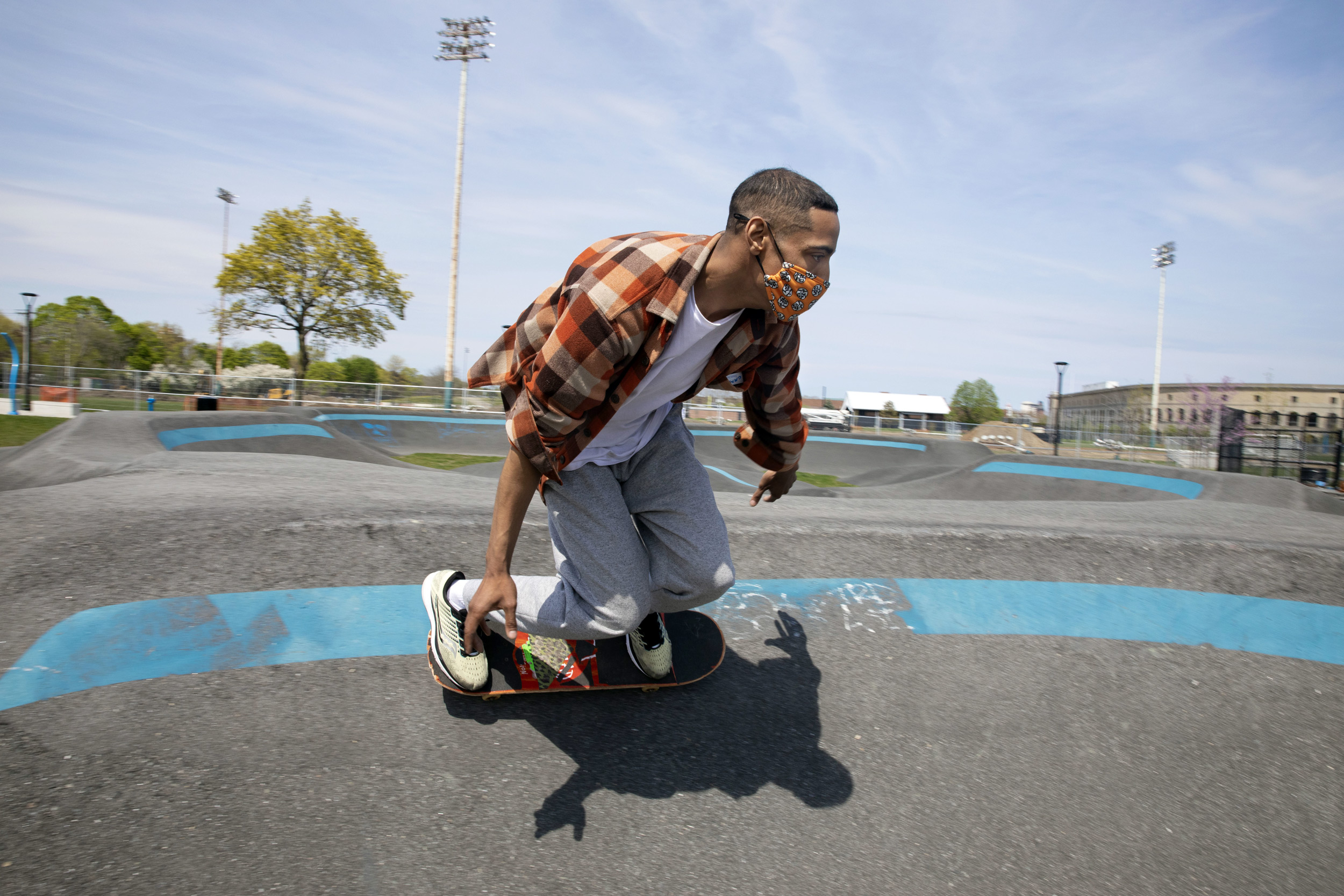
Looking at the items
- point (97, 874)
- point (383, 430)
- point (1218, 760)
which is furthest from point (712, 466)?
point (97, 874)

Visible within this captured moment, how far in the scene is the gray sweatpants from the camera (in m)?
2.12

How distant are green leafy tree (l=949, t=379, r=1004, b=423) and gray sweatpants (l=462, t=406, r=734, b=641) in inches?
3449

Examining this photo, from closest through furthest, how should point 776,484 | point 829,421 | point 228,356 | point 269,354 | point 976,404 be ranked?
point 776,484, point 829,421, point 228,356, point 269,354, point 976,404

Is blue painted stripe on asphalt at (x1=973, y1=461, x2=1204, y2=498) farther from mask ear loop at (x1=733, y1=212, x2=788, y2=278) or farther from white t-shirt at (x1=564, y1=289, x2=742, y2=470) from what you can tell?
mask ear loop at (x1=733, y1=212, x2=788, y2=278)

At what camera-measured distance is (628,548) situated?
7.11 feet

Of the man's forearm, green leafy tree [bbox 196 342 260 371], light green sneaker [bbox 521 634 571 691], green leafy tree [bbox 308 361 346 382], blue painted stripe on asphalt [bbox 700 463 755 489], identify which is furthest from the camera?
green leafy tree [bbox 196 342 260 371]

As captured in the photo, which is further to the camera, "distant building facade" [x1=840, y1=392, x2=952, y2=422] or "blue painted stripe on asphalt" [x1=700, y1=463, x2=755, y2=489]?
"distant building facade" [x1=840, y1=392, x2=952, y2=422]

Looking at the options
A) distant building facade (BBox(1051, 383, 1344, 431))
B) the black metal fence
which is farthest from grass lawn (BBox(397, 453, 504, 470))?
distant building facade (BBox(1051, 383, 1344, 431))

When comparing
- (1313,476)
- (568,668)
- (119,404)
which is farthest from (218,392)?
(1313,476)

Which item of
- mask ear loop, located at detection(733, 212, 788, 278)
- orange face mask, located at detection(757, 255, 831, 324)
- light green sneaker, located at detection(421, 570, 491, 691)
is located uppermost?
mask ear loop, located at detection(733, 212, 788, 278)

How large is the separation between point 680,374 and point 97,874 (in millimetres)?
1826

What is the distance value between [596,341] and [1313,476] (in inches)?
913

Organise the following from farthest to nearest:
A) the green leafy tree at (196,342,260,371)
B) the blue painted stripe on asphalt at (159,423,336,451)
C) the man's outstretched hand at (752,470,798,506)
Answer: the green leafy tree at (196,342,260,371), the blue painted stripe on asphalt at (159,423,336,451), the man's outstretched hand at (752,470,798,506)

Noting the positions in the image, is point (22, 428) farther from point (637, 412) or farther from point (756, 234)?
point (756, 234)
